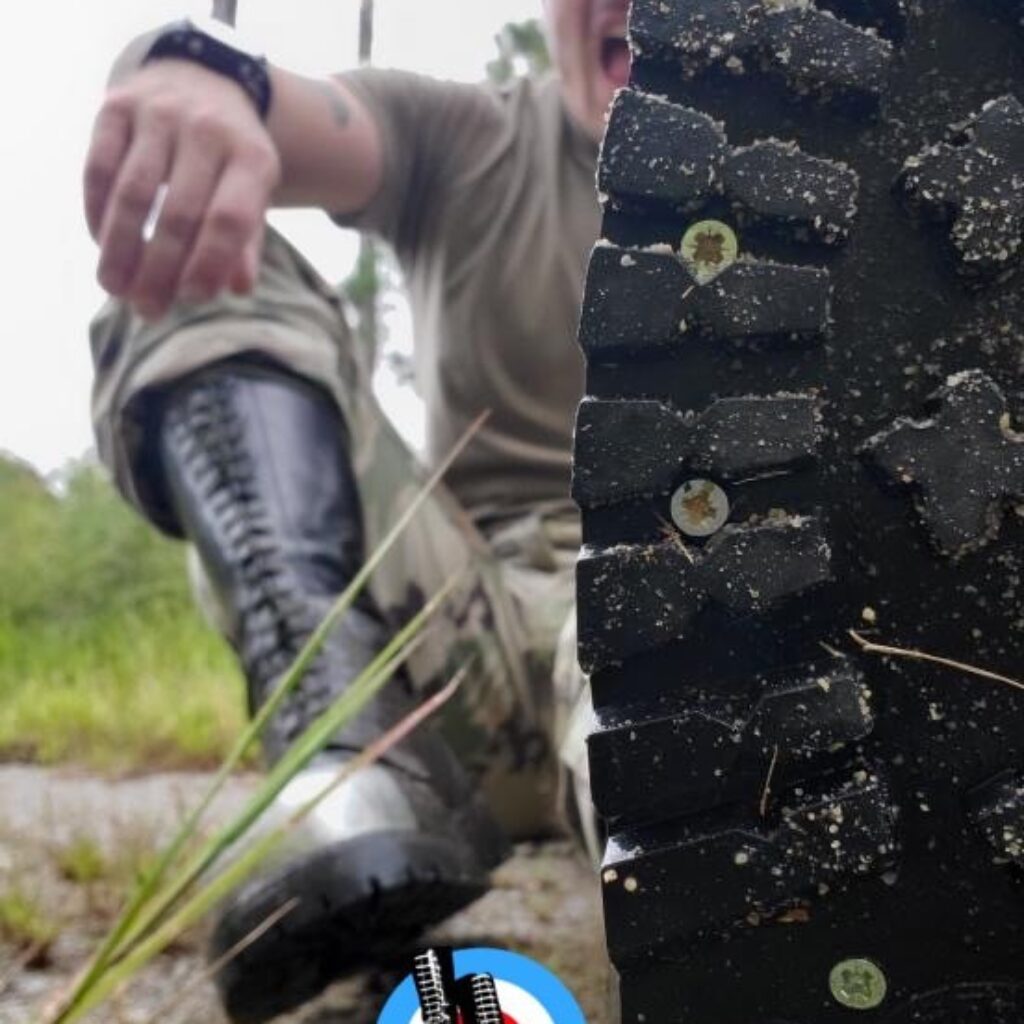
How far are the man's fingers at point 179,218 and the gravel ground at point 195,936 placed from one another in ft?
1.30

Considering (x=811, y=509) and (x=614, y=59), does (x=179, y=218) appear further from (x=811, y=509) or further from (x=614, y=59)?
(x=811, y=509)

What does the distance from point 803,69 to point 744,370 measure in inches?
3.6

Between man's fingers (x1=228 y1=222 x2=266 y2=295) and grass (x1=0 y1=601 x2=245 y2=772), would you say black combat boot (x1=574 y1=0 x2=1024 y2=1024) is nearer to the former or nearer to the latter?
man's fingers (x1=228 y1=222 x2=266 y2=295)

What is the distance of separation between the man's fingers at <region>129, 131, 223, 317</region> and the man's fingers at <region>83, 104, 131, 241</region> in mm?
33

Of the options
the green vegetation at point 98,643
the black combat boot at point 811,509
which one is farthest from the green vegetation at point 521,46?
the black combat boot at point 811,509

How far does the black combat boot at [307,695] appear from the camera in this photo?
29.8 inches

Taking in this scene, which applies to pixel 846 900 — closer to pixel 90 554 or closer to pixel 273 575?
pixel 273 575

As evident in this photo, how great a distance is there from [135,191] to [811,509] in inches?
20.1

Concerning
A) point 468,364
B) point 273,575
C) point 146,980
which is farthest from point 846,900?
point 468,364

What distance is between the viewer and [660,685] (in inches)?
17.9

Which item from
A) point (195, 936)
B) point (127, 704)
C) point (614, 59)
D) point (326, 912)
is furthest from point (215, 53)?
point (127, 704)

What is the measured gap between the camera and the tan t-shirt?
1202 millimetres

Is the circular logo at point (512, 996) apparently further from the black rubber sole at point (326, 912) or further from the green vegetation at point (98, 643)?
the green vegetation at point (98, 643)

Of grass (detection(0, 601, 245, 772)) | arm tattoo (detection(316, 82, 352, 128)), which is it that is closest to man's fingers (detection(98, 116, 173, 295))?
arm tattoo (detection(316, 82, 352, 128))
